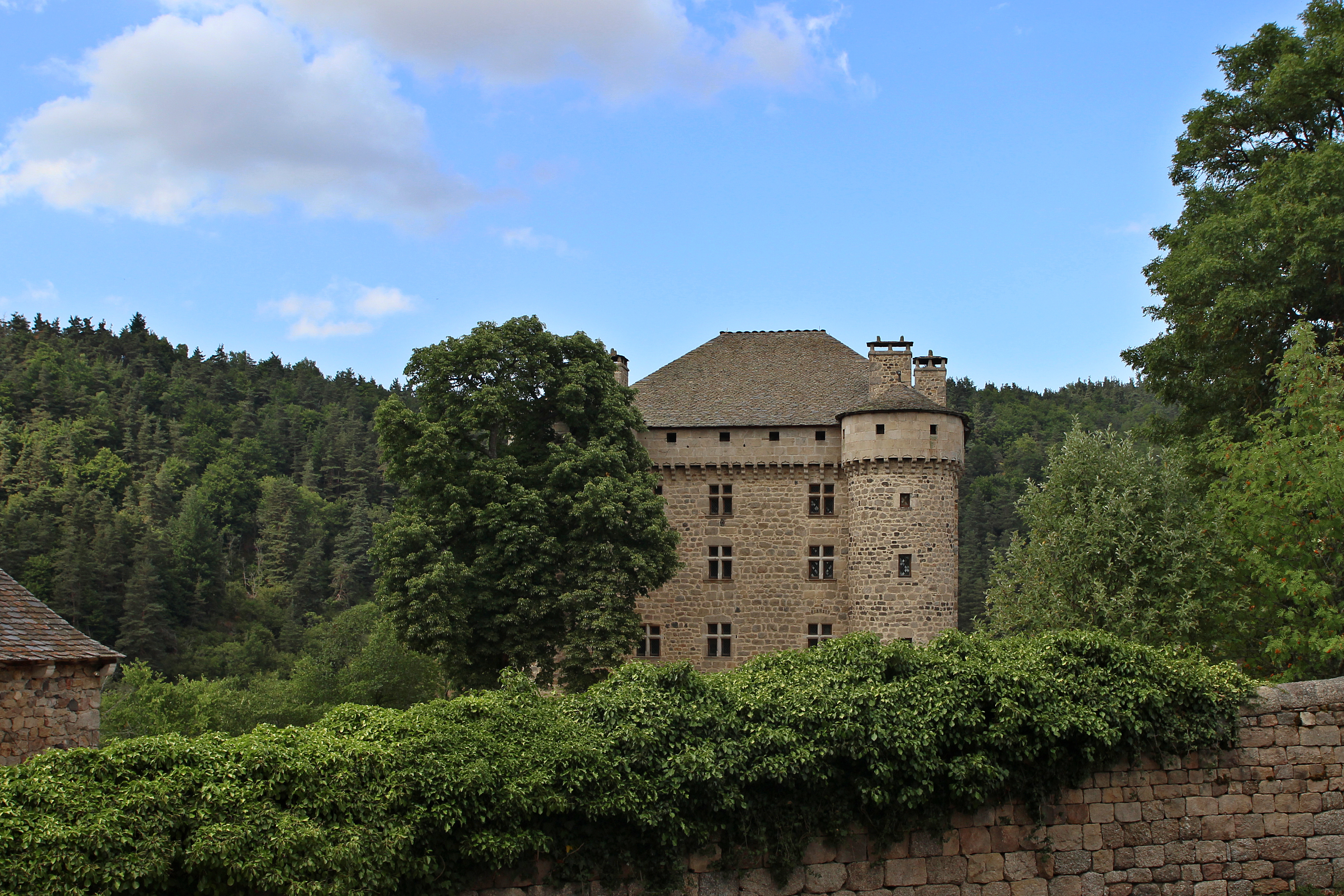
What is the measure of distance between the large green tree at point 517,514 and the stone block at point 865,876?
13.7 meters

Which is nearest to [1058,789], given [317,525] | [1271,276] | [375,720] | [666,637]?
[375,720]

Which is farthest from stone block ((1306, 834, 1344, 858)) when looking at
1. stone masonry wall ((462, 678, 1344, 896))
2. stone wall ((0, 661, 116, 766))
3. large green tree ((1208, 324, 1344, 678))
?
stone wall ((0, 661, 116, 766))

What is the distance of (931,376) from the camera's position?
33.3m

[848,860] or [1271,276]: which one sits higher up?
[1271,276]

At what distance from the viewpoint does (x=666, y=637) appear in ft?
111

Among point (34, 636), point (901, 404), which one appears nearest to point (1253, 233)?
point (901, 404)

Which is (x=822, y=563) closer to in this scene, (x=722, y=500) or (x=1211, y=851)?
(x=722, y=500)

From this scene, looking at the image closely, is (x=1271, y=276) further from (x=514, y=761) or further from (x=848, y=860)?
(x=514, y=761)

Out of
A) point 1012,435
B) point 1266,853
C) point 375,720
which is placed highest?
point 1012,435

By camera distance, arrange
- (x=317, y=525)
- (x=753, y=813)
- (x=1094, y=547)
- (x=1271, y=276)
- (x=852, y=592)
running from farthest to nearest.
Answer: (x=317, y=525), (x=852, y=592), (x=1271, y=276), (x=1094, y=547), (x=753, y=813)

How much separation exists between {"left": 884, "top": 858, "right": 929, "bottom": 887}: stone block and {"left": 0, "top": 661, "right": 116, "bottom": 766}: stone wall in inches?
401

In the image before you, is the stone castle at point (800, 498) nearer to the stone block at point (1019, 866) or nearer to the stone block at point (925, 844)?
the stone block at point (1019, 866)

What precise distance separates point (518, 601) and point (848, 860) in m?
15.2

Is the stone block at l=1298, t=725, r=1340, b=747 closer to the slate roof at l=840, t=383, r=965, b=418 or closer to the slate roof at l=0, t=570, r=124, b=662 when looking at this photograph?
the slate roof at l=0, t=570, r=124, b=662
